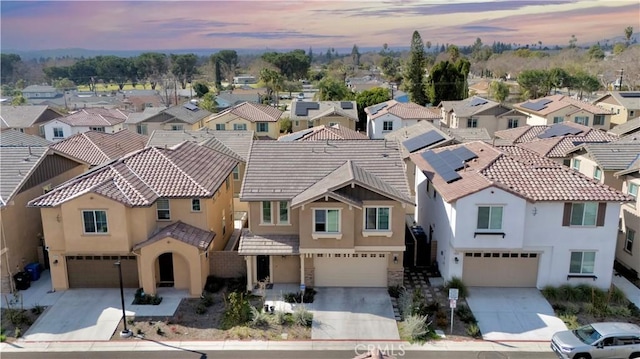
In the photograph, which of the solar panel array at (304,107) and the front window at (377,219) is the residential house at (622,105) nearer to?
the solar panel array at (304,107)

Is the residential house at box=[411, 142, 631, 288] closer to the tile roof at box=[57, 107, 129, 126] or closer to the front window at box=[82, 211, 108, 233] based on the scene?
the front window at box=[82, 211, 108, 233]

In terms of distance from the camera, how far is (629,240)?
27062 millimetres

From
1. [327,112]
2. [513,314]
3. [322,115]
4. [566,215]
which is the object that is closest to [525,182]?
[566,215]

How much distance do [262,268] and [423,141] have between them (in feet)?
56.6

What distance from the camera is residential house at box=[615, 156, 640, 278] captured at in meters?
26.3

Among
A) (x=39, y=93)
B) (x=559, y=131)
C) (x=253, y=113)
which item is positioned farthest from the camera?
(x=39, y=93)

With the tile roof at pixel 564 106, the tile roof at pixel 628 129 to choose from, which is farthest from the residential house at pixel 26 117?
the tile roof at pixel 628 129

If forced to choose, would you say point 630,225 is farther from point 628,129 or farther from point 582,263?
point 628,129

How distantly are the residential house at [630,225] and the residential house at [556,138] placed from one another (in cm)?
666

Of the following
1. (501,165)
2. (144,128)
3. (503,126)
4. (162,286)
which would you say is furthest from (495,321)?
(144,128)

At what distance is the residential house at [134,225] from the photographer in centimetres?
2319

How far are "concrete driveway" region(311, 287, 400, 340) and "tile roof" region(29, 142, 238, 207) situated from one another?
792 centimetres

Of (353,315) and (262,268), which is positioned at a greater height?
(262,268)

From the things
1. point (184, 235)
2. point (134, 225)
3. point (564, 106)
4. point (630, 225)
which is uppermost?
point (564, 106)
